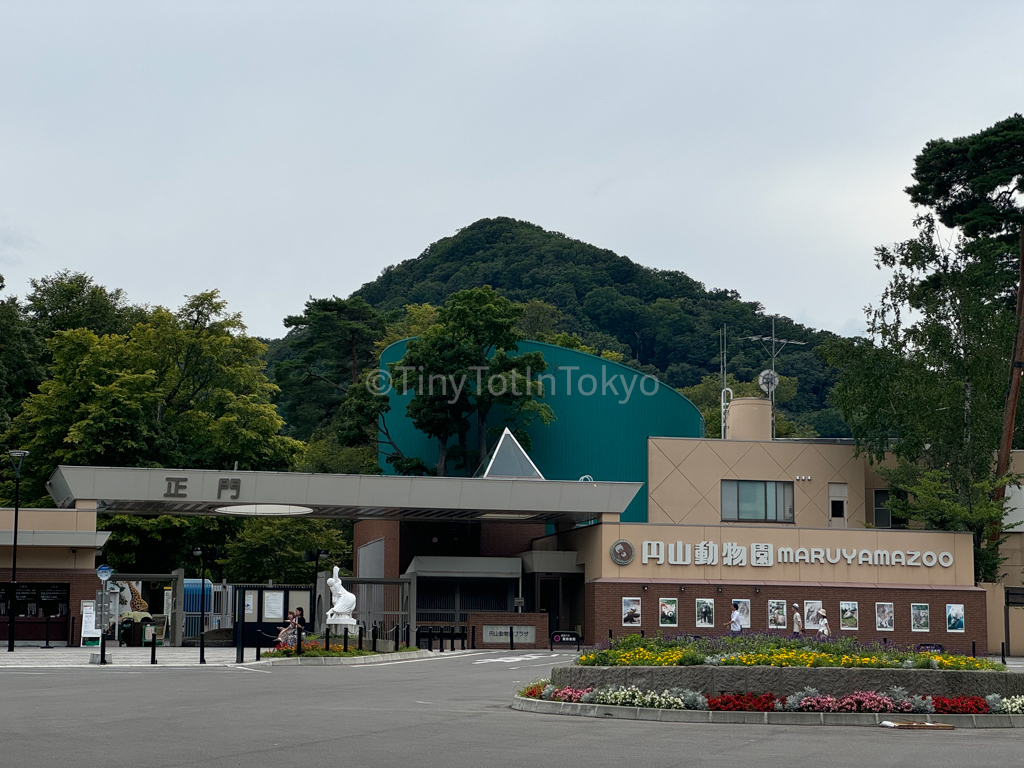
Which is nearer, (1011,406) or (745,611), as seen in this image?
(745,611)

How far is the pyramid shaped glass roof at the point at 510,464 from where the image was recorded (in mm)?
47594

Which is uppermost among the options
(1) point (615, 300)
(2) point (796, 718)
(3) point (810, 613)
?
(1) point (615, 300)

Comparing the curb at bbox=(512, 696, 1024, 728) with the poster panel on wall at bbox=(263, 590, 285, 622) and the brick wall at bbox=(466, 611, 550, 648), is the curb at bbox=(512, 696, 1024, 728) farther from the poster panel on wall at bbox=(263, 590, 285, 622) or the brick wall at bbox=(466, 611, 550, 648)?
the brick wall at bbox=(466, 611, 550, 648)

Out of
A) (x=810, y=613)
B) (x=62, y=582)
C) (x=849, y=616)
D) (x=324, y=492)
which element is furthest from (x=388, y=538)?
(x=849, y=616)

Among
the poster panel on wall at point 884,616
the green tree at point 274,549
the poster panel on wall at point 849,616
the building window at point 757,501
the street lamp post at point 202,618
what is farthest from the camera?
the green tree at point 274,549

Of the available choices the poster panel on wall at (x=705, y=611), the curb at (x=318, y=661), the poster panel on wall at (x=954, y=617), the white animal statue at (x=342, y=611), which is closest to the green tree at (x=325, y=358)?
the poster panel on wall at (x=705, y=611)

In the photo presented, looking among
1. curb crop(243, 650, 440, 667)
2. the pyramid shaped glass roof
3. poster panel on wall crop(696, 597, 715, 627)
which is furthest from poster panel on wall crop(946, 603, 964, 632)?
curb crop(243, 650, 440, 667)

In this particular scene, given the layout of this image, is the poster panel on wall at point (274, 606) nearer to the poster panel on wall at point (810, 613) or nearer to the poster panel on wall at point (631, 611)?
the poster panel on wall at point (631, 611)

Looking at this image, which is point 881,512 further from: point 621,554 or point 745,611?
point 621,554

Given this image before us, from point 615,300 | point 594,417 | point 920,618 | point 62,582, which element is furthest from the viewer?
point 615,300

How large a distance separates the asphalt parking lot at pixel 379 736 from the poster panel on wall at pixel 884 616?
25.4 meters

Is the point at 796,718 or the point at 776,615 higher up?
the point at 796,718

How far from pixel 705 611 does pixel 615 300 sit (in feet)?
262

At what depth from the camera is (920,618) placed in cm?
4569
